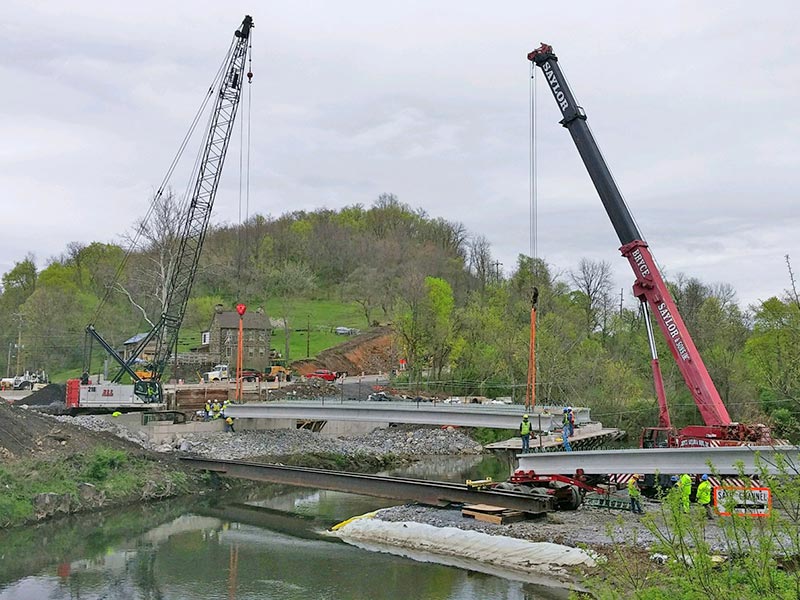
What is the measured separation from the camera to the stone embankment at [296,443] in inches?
1415

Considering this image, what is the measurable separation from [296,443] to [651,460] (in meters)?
21.4

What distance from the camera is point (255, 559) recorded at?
20.7 m

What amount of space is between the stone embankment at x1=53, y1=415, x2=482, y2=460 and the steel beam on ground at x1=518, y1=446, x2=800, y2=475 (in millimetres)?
15223

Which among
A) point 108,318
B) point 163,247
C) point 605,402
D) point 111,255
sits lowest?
point 605,402

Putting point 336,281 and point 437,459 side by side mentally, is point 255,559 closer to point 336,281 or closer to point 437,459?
point 437,459

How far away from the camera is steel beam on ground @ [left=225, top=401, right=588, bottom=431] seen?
3170 cm

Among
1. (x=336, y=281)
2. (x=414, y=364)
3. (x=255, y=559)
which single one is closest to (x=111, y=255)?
(x=336, y=281)

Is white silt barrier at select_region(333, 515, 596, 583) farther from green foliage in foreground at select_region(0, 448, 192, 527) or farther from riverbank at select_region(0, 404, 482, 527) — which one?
riverbank at select_region(0, 404, 482, 527)

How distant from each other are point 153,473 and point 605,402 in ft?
98.8

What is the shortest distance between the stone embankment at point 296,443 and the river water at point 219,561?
728 cm

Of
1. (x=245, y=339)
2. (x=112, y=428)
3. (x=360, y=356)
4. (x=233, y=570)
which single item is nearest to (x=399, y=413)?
(x=112, y=428)

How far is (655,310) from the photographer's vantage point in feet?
76.7

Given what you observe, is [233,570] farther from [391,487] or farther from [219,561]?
Answer: [391,487]

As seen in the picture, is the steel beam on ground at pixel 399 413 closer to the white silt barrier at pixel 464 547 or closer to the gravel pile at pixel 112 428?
the gravel pile at pixel 112 428
